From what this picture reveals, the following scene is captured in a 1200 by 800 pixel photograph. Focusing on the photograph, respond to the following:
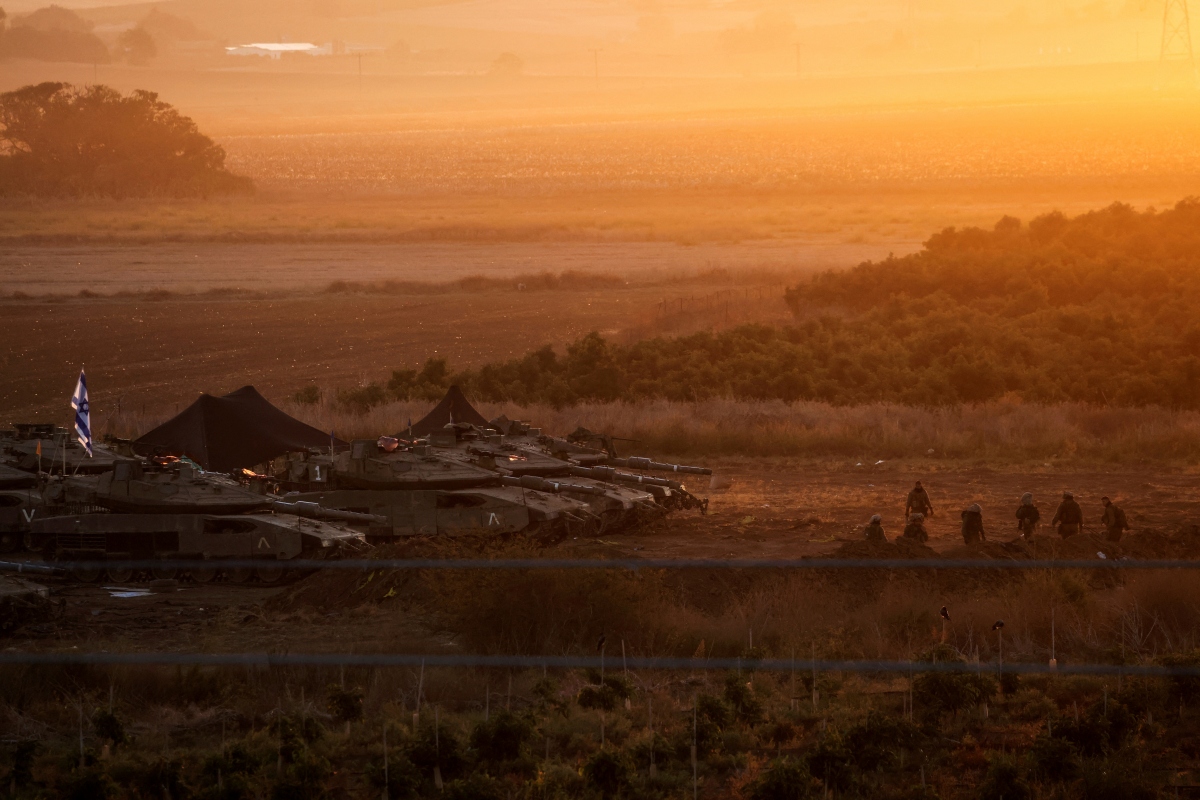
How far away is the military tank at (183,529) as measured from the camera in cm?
2289

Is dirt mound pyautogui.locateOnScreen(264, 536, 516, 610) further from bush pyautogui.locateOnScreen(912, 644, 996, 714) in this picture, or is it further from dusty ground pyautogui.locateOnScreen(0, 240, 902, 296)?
dusty ground pyautogui.locateOnScreen(0, 240, 902, 296)

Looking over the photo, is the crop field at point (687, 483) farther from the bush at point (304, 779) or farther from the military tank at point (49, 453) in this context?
the military tank at point (49, 453)

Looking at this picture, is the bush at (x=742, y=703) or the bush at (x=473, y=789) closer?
the bush at (x=473, y=789)

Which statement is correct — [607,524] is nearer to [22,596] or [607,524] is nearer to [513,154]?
[22,596]

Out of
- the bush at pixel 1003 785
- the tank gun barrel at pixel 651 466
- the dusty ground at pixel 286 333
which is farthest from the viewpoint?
the dusty ground at pixel 286 333

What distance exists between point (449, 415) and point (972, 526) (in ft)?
37.1

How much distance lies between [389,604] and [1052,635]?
8.29 meters

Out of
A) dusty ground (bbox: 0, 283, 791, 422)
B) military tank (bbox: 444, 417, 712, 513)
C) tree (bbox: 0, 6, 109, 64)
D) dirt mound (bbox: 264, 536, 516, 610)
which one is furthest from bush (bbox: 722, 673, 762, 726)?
tree (bbox: 0, 6, 109, 64)

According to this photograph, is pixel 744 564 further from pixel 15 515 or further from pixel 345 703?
pixel 15 515

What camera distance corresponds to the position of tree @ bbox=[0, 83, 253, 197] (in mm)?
88562

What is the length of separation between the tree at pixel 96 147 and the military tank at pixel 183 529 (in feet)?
226

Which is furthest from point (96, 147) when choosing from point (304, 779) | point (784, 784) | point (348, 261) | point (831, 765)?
point (784, 784)

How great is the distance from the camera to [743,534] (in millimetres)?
25625

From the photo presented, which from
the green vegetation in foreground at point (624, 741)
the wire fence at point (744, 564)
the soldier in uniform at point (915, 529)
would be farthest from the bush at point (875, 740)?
the soldier in uniform at point (915, 529)
